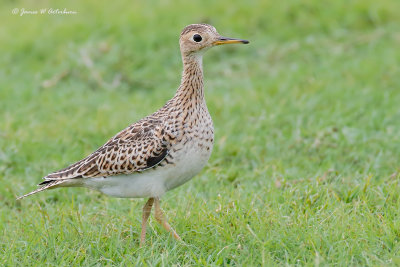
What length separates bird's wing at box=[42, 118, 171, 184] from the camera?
5.51 metres

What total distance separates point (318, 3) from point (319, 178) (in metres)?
7.09

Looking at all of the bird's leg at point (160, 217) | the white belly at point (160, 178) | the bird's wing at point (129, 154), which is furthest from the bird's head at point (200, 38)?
the bird's leg at point (160, 217)

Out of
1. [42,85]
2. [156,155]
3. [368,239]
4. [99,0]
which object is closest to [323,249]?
[368,239]

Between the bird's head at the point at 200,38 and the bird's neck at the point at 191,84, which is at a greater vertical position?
the bird's head at the point at 200,38

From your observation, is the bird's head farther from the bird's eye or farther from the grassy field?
the grassy field

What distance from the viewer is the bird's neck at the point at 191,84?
5.73 metres

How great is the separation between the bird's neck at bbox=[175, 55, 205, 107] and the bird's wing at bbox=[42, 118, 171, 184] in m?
0.30

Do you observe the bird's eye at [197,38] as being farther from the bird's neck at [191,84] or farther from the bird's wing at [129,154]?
the bird's wing at [129,154]

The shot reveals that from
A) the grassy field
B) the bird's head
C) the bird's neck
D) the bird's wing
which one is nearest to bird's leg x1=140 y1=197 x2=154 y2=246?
the grassy field

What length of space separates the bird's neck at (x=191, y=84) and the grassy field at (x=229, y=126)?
101 centimetres

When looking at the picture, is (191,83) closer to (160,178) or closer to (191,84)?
(191,84)

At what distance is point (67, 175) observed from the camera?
231 inches

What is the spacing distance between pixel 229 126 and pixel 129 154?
11.4 feet

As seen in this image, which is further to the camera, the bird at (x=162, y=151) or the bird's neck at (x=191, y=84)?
the bird's neck at (x=191, y=84)
